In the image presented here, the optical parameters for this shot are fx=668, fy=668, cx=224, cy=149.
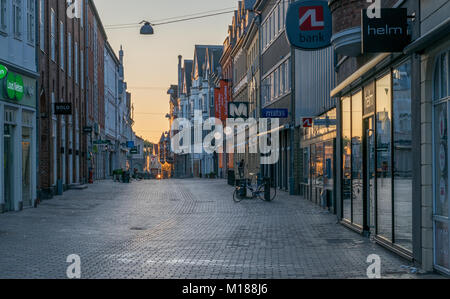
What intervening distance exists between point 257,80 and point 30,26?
2233 cm

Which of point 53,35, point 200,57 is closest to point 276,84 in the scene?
point 53,35

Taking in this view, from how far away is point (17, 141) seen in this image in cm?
2033

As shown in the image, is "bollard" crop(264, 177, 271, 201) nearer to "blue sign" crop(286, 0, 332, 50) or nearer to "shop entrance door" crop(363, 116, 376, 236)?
"blue sign" crop(286, 0, 332, 50)

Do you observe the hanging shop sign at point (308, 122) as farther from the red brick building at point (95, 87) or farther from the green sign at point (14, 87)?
the red brick building at point (95, 87)

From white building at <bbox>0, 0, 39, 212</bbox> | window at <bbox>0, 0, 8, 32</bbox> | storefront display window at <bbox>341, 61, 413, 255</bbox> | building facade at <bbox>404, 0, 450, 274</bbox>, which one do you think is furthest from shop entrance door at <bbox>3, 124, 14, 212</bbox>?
building facade at <bbox>404, 0, 450, 274</bbox>

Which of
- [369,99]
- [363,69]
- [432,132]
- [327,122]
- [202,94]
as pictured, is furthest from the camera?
[202,94]

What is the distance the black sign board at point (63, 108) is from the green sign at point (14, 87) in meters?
5.75

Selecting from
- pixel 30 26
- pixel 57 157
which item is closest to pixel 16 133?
pixel 30 26

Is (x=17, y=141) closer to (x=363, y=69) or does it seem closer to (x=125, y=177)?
(x=363, y=69)

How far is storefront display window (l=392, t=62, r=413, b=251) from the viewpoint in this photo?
10117 millimetres

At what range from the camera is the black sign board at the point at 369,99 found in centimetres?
1274

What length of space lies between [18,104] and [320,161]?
10.1 m

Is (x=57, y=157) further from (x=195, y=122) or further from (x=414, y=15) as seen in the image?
(x=195, y=122)

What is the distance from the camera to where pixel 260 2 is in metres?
37.8
